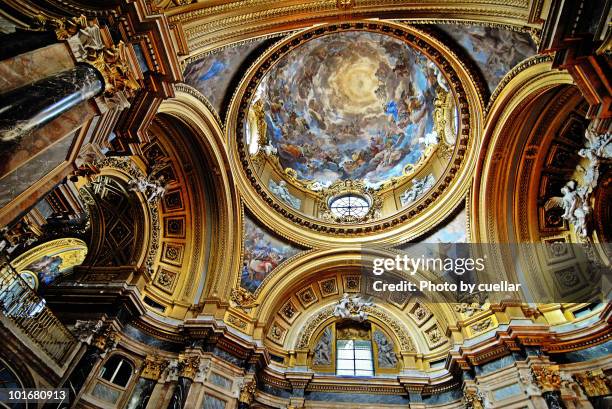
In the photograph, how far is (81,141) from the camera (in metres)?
5.86

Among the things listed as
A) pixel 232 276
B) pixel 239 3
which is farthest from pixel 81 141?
pixel 232 276

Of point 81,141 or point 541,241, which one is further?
point 541,241

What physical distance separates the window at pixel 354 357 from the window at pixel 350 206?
5430 mm

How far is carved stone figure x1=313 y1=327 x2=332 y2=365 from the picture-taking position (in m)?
13.7

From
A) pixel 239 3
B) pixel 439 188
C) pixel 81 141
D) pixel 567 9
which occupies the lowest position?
pixel 81 141

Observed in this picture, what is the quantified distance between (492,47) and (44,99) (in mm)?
11378

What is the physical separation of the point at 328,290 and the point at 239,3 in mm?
11024

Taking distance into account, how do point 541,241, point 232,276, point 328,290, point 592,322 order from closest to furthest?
1. point 592,322
2. point 541,241
3. point 232,276
4. point 328,290

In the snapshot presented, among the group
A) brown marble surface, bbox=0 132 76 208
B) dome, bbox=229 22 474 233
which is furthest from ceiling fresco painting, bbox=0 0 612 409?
dome, bbox=229 22 474 233

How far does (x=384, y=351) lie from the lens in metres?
13.9

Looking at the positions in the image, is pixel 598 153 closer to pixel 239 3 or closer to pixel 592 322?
pixel 592 322

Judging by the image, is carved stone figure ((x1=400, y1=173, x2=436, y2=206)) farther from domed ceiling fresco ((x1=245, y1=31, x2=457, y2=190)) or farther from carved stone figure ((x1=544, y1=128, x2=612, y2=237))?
carved stone figure ((x1=544, y1=128, x2=612, y2=237))

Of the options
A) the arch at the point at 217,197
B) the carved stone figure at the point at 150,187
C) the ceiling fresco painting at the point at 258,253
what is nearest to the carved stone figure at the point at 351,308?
the ceiling fresco painting at the point at 258,253

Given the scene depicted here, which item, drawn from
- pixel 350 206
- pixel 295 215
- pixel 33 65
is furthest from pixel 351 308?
pixel 33 65
